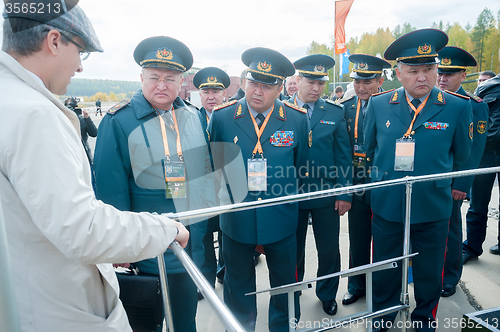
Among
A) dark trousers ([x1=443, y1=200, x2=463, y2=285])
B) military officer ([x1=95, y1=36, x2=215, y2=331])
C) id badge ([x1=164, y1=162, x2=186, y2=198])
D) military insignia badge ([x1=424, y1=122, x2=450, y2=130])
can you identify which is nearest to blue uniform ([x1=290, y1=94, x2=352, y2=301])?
military insignia badge ([x1=424, y1=122, x2=450, y2=130])

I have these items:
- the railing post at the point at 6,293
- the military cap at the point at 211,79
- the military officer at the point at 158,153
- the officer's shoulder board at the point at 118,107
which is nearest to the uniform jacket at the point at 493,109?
the military cap at the point at 211,79

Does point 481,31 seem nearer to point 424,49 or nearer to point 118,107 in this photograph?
point 424,49

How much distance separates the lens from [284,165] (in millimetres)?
2320

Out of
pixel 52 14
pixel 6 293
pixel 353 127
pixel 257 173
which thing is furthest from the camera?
pixel 353 127

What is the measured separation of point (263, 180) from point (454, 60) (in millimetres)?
2652

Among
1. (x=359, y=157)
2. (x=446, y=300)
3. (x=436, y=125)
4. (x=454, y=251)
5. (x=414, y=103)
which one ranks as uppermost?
(x=414, y=103)

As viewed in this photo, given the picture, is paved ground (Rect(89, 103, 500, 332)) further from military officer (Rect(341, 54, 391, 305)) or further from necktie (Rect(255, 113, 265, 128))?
necktie (Rect(255, 113, 265, 128))

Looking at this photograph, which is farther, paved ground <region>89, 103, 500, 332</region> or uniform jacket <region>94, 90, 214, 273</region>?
paved ground <region>89, 103, 500, 332</region>

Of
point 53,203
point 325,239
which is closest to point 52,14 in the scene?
point 53,203

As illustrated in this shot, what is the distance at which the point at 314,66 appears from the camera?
3100mm

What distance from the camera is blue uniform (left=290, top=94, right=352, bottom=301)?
287 cm

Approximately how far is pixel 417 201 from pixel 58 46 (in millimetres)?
2358

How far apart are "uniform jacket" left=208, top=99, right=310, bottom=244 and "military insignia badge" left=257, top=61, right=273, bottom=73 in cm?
27

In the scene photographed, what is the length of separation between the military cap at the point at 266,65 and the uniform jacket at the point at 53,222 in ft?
4.92
